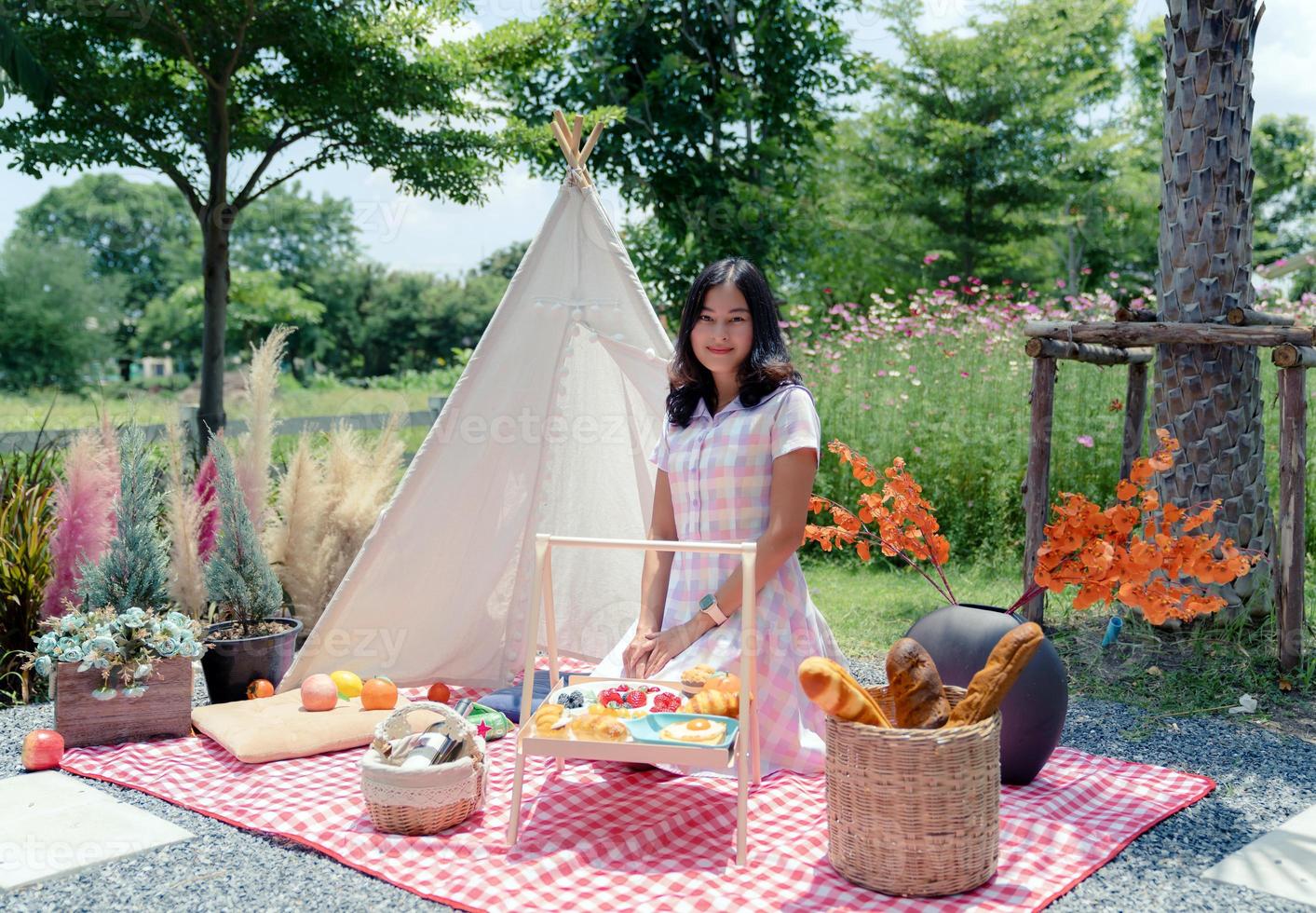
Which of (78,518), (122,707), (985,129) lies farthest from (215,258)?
(985,129)

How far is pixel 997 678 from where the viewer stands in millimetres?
2135

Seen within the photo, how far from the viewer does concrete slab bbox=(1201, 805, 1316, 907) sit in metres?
2.12

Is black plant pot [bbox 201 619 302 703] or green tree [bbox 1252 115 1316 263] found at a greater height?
green tree [bbox 1252 115 1316 263]

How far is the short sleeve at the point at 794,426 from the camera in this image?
8.57ft

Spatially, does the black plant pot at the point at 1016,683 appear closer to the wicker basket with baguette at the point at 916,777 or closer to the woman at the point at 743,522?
the woman at the point at 743,522

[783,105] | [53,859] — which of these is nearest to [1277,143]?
[783,105]

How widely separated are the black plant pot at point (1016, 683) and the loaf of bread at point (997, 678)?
42cm

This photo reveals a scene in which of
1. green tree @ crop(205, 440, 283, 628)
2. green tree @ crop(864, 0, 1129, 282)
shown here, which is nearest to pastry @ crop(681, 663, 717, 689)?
green tree @ crop(205, 440, 283, 628)

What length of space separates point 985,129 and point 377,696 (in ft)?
44.5

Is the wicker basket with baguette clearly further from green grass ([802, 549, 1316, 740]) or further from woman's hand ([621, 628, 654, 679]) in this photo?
green grass ([802, 549, 1316, 740])

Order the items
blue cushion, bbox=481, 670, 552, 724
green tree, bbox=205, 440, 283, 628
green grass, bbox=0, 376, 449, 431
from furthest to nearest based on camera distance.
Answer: green grass, bbox=0, 376, 449, 431
green tree, bbox=205, 440, 283, 628
blue cushion, bbox=481, 670, 552, 724

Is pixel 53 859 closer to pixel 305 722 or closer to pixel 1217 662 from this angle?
pixel 305 722

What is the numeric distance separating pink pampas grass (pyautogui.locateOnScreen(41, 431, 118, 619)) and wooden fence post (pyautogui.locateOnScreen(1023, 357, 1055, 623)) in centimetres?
336

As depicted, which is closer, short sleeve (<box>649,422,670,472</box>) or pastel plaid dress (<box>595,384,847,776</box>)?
pastel plaid dress (<box>595,384,847,776</box>)
